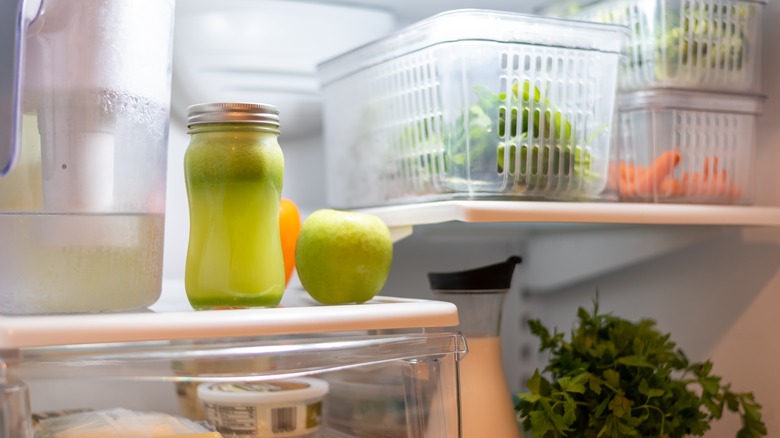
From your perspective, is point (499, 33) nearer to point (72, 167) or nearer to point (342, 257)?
point (342, 257)

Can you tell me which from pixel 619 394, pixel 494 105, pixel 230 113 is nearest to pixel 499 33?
pixel 494 105

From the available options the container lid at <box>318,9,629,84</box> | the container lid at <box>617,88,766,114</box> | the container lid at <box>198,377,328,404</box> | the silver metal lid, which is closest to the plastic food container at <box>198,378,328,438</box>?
the container lid at <box>198,377,328,404</box>

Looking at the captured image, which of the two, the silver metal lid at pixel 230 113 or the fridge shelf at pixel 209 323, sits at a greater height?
the silver metal lid at pixel 230 113

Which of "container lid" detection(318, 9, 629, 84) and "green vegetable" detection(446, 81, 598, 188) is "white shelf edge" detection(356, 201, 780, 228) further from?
"container lid" detection(318, 9, 629, 84)

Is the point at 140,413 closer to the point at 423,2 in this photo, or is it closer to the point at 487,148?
the point at 487,148

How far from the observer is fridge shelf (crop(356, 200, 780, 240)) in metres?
0.85

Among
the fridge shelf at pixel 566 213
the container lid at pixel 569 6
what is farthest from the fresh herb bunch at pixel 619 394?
the container lid at pixel 569 6

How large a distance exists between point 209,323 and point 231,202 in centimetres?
14

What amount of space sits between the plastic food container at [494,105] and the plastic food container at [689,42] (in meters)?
0.05

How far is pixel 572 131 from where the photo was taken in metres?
0.93

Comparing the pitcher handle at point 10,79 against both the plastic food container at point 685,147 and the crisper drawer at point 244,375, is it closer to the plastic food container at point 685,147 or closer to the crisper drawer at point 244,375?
the crisper drawer at point 244,375

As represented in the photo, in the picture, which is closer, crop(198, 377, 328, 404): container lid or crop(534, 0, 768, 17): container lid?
crop(198, 377, 328, 404): container lid

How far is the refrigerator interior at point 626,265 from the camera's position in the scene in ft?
3.56

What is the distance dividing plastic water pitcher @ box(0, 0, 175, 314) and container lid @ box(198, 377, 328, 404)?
12 centimetres
